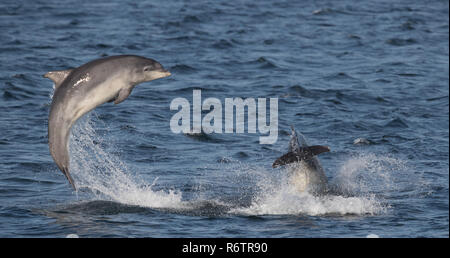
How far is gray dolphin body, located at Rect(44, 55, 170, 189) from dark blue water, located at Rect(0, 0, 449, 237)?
5.90ft

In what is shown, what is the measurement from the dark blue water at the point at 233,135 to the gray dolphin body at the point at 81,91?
180cm

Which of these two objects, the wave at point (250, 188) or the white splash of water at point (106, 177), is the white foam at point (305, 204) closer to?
the wave at point (250, 188)

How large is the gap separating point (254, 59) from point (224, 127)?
31.9ft

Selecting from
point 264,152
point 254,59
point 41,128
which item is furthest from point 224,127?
point 254,59

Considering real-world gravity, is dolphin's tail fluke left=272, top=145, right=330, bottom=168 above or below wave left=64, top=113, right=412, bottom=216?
above

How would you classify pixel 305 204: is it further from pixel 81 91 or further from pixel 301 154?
pixel 81 91

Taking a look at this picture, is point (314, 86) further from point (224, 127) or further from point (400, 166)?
point (400, 166)

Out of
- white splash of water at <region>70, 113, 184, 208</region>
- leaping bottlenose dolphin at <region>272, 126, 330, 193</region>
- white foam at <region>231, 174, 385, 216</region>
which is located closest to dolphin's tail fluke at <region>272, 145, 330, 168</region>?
leaping bottlenose dolphin at <region>272, 126, 330, 193</region>

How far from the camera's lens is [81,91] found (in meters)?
13.5

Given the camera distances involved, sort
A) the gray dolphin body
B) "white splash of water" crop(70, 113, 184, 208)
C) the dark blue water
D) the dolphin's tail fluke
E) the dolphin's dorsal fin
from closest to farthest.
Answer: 1. the gray dolphin body
2. the dolphin's dorsal fin
3. the dark blue water
4. the dolphin's tail fluke
5. "white splash of water" crop(70, 113, 184, 208)

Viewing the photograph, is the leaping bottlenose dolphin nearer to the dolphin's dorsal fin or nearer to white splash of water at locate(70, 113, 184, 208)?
white splash of water at locate(70, 113, 184, 208)

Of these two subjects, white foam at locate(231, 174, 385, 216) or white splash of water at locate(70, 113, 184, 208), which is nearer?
white foam at locate(231, 174, 385, 216)

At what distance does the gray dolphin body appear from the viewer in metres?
13.4

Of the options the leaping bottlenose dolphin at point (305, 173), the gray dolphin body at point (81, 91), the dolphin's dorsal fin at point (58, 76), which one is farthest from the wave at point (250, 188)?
the dolphin's dorsal fin at point (58, 76)
